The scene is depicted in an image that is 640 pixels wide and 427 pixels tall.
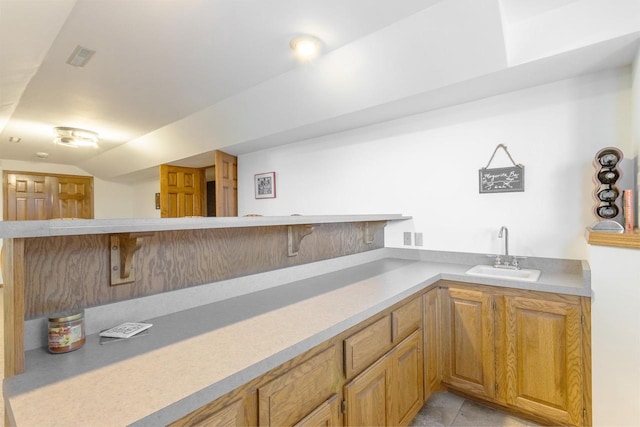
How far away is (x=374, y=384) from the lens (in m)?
1.43

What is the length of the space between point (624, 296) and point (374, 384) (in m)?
1.29

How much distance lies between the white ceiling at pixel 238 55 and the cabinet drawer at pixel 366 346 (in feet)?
5.59

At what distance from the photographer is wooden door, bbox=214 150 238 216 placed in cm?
431

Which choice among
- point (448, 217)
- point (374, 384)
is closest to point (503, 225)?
point (448, 217)

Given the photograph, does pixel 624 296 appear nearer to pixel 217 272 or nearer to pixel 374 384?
pixel 374 384

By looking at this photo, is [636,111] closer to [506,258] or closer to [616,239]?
[616,239]

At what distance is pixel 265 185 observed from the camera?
4.21 metres

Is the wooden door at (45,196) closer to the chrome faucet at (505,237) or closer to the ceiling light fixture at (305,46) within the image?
the ceiling light fixture at (305,46)

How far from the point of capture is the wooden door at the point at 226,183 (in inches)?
170

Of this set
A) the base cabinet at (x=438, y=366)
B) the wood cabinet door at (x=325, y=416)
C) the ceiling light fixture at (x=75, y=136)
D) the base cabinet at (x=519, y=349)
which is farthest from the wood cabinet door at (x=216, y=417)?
the ceiling light fixture at (x=75, y=136)

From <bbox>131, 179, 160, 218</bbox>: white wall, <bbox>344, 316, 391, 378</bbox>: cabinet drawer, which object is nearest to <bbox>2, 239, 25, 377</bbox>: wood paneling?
<bbox>344, 316, 391, 378</bbox>: cabinet drawer

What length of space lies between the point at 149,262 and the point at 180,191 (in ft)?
14.3

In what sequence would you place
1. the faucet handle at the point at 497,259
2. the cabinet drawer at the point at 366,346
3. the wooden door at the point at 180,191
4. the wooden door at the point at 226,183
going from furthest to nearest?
the wooden door at the point at 180,191, the wooden door at the point at 226,183, the faucet handle at the point at 497,259, the cabinet drawer at the point at 366,346

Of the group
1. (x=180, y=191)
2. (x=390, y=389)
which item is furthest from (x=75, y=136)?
(x=390, y=389)
